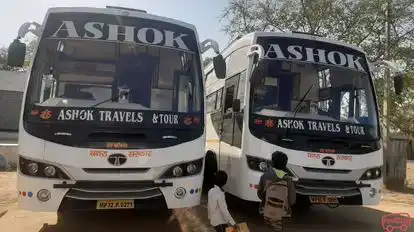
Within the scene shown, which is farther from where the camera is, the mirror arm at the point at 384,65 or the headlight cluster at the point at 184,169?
the mirror arm at the point at 384,65

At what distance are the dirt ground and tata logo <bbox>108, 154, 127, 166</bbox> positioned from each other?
1.74m

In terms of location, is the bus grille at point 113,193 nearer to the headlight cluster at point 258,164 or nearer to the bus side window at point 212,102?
the headlight cluster at point 258,164

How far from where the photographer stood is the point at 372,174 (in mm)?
7605

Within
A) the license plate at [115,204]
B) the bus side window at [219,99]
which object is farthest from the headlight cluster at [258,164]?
the bus side window at [219,99]

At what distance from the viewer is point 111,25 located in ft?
21.4

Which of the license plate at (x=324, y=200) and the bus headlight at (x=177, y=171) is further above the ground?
the bus headlight at (x=177, y=171)

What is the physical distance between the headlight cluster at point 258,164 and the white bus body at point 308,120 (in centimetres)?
2

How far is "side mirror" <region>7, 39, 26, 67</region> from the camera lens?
20.3 feet

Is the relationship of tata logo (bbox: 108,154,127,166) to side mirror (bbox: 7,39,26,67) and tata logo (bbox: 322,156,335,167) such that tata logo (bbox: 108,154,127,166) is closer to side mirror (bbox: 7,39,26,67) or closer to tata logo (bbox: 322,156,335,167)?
side mirror (bbox: 7,39,26,67)

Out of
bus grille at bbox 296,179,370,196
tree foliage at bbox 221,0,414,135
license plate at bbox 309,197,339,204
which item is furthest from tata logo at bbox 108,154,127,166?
tree foliage at bbox 221,0,414,135

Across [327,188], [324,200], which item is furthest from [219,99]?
[324,200]

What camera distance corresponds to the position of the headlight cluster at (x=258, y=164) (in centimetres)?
711

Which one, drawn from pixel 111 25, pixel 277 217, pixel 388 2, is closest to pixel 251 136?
pixel 277 217

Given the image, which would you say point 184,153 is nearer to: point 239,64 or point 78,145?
point 78,145
